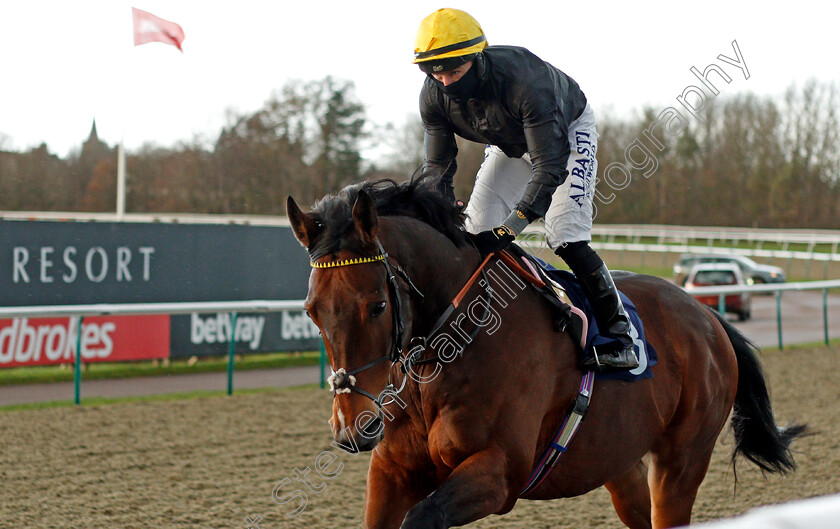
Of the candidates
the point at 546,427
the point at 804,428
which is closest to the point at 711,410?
the point at 804,428

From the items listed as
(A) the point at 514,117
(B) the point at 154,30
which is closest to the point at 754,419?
(A) the point at 514,117

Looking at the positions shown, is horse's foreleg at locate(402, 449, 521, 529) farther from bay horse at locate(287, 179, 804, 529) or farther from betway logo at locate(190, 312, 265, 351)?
betway logo at locate(190, 312, 265, 351)

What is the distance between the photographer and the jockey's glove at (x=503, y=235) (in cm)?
273

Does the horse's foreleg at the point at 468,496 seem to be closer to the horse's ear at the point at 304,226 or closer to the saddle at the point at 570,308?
the saddle at the point at 570,308

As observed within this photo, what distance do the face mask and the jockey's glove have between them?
0.44 m

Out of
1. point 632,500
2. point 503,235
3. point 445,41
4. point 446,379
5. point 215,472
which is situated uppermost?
point 445,41

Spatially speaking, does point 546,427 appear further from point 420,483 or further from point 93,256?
point 93,256

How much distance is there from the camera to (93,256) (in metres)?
8.85

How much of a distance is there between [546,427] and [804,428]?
6.36 ft

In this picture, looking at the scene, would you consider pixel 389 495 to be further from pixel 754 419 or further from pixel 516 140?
pixel 754 419

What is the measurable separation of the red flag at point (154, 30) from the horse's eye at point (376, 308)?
11.5 m

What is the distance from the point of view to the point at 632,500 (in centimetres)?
358

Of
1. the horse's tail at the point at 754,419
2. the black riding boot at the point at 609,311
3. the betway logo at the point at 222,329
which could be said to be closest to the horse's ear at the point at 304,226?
the black riding boot at the point at 609,311

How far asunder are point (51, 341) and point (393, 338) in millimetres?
7178
